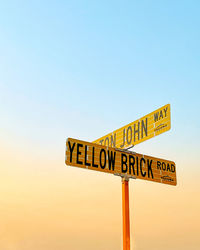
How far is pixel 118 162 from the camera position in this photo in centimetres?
1109

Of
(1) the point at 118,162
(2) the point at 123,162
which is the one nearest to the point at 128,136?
(2) the point at 123,162

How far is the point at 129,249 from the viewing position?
10.5m

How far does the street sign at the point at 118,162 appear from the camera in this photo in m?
10.3

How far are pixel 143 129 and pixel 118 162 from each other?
1.51 metres

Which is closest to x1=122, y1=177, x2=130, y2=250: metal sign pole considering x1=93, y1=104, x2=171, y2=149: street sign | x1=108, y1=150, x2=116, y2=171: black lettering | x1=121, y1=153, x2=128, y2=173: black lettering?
x1=121, y1=153, x2=128, y2=173: black lettering

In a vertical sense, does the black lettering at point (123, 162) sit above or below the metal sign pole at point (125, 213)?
above

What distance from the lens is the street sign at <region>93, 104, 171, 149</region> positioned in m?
11.4

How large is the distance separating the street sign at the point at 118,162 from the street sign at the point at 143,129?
616mm

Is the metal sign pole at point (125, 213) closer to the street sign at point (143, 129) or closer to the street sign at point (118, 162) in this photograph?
the street sign at point (118, 162)

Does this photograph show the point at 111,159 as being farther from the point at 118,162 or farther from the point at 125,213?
the point at 125,213

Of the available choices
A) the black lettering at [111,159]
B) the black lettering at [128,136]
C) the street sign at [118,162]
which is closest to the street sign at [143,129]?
the black lettering at [128,136]

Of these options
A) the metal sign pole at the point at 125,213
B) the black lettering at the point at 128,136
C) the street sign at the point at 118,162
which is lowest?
the metal sign pole at the point at 125,213

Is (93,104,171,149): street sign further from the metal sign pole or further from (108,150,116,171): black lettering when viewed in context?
the metal sign pole

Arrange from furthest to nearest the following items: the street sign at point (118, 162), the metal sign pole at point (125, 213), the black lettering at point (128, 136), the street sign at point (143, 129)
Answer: the black lettering at point (128, 136)
the street sign at point (143, 129)
the metal sign pole at point (125, 213)
the street sign at point (118, 162)
